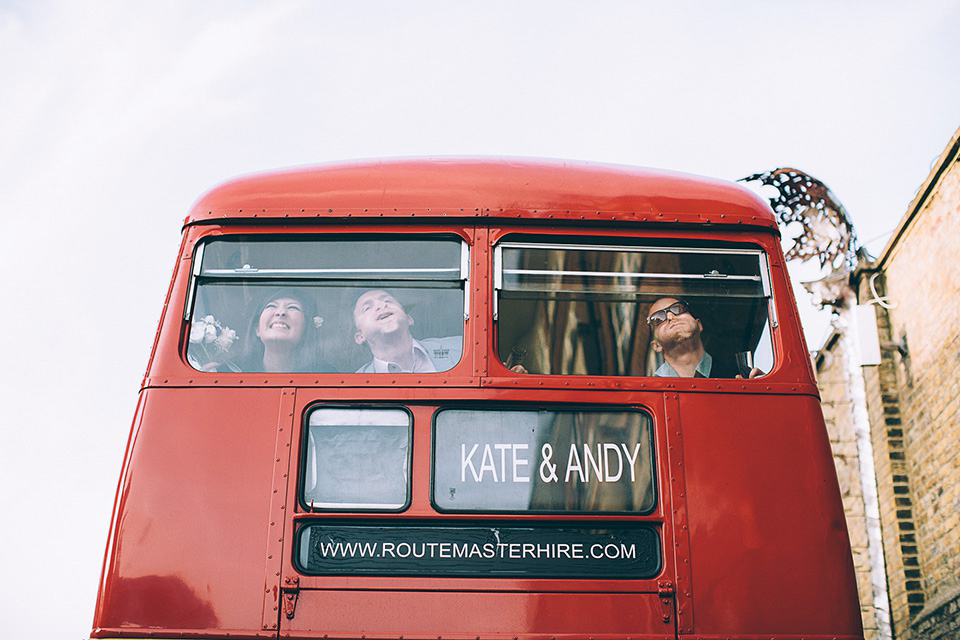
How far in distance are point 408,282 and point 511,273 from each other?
46cm

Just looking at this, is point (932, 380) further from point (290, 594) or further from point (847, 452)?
point (290, 594)

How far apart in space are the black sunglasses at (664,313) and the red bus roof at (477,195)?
432mm

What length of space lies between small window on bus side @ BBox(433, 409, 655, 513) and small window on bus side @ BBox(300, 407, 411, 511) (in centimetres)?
15

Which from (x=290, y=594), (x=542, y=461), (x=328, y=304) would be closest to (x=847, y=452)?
(x=542, y=461)

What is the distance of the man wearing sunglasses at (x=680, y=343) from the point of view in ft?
13.9

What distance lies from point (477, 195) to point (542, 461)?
4.42 feet

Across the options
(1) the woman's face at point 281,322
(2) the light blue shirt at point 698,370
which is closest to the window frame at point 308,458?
(1) the woman's face at point 281,322

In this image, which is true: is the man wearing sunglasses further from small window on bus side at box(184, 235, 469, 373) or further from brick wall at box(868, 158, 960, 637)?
brick wall at box(868, 158, 960, 637)

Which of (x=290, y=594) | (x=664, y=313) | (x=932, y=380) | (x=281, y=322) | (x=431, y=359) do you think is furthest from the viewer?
(x=932, y=380)

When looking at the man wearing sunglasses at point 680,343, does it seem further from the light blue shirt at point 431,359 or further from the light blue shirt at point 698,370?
the light blue shirt at point 431,359

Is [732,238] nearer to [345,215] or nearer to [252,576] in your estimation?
[345,215]

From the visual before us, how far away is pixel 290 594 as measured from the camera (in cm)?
369

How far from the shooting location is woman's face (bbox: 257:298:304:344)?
420cm

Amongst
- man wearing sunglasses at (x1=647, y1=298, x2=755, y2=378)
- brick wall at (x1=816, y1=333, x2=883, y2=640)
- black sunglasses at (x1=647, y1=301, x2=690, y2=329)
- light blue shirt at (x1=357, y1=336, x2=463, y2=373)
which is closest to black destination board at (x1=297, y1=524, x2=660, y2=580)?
light blue shirt at (x1=357, y1=336, x2=463, y2=373)
